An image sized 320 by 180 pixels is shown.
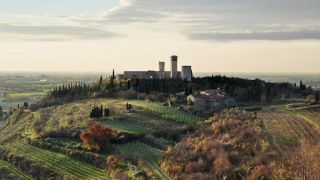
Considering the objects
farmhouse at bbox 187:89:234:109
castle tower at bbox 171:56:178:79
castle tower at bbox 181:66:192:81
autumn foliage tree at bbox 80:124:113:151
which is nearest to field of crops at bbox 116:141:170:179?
autumn foliage tree at bbox 80:124:113:151

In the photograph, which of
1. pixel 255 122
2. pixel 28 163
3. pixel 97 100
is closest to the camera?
pixel 255 122

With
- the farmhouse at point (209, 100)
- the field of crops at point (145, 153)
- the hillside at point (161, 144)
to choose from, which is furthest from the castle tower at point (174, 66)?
the field of crops at point (145, 153)

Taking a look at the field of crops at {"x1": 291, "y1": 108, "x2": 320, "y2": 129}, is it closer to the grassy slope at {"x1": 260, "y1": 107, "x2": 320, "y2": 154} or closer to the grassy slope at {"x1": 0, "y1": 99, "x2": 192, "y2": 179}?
the grassy slope at {"x1": 260, "y1": 107, "x2": 320, "y2": 154}

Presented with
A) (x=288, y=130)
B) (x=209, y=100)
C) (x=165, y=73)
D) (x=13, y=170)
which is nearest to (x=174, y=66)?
(x=165, y=73)

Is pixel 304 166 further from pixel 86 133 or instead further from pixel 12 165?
pixel 12 165

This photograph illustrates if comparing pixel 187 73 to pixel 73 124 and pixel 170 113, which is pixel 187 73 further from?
pixel 73 124

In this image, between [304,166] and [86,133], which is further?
[86,133]

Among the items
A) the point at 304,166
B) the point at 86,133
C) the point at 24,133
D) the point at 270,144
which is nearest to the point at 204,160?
the point at 270,144
